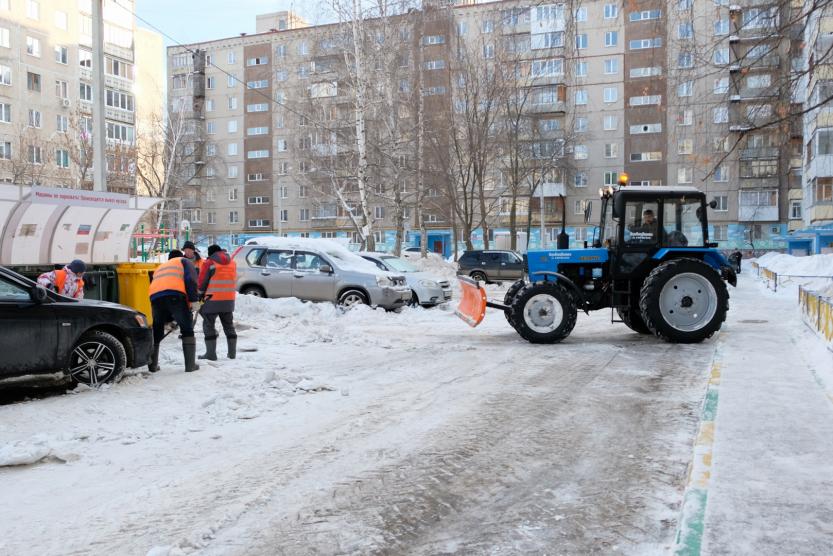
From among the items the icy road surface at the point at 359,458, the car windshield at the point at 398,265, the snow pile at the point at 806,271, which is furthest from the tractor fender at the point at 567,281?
the snow pile at the point at 806,271

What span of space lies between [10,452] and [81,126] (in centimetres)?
4198

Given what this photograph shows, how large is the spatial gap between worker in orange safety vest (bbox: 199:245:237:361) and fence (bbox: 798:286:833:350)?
8633 millimetres

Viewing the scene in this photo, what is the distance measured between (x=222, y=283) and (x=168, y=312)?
104 cm

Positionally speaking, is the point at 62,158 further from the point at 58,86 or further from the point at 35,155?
the point at 58,86

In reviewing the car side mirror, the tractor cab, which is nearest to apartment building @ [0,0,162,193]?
the tractor cab

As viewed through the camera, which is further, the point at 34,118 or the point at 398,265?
the point at 34,118

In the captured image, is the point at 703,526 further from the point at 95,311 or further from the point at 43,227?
the point at 43,227

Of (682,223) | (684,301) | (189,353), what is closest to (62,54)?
(189,353)

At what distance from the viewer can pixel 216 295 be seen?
10.7 m

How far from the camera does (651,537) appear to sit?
4184 millimetres

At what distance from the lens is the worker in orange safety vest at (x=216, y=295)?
416 inches

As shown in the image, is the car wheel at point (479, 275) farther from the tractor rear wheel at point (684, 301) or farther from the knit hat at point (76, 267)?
the knit hat at point (76, 267)

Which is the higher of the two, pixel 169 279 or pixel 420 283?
pixel 169 279

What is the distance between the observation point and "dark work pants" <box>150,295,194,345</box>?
32.2 feet
